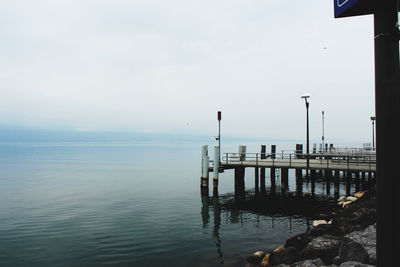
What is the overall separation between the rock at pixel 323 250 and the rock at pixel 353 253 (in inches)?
32.6

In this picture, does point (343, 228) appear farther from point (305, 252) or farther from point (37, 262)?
point (37, 262)

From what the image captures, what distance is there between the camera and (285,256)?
31.5 feet

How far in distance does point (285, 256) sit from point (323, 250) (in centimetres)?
136

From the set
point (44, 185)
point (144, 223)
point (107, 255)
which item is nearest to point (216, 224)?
point (144, 223)

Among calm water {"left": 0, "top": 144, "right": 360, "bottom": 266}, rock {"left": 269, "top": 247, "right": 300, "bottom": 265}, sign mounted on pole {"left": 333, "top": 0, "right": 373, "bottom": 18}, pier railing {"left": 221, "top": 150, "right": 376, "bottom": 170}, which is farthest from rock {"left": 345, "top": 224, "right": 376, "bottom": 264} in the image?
pier railing {"left": 221, "top": 150, "right": 376, "bottom": 170}

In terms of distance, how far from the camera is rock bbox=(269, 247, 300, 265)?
30.9 feet

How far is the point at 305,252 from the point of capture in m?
8.91

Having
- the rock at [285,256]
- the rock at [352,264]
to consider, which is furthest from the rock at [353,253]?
the rock at [285,256]

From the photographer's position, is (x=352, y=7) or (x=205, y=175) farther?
(x=205, y=175)

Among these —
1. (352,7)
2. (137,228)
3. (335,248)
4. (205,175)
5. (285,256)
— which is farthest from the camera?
(205,175)

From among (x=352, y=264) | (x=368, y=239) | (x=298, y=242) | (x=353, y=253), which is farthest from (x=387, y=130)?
(x=298, y=242)

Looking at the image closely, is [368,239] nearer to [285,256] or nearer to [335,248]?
[335,248]

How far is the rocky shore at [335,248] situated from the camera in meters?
7.31

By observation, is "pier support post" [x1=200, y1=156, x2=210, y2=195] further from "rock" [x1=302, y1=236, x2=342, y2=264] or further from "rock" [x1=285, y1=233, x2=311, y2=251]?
"rock" [x1=302, y1=236, x2=342, y2=264]
